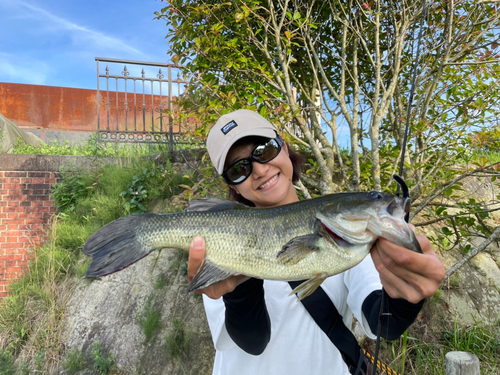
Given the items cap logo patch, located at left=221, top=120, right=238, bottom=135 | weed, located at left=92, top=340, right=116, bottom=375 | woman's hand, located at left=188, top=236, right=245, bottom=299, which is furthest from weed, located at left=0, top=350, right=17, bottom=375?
cap logo patch, located at left=221, top=120, right=238, bottom=135

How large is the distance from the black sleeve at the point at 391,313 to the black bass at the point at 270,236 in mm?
373

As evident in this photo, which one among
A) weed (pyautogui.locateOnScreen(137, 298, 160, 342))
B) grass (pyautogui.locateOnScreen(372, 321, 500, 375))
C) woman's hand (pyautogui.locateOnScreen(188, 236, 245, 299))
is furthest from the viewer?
weed (pyautogui.locateOnScreen(137, 298, 160, 342))

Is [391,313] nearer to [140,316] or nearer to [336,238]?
[336,238]

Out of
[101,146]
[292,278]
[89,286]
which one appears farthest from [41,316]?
[292,278]

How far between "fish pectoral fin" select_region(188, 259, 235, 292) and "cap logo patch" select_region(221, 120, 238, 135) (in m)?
0.79

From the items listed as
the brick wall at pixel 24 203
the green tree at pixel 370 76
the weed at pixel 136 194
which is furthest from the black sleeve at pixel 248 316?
the brick wall at pixel 24 203

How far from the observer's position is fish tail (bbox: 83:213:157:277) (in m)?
1.47

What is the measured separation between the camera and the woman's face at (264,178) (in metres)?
1.98

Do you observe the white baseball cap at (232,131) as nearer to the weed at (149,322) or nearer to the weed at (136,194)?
the weed at (149,322)

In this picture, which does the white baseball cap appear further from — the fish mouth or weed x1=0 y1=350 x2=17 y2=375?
weed x1=0 y1=350 x2=17 y2=375

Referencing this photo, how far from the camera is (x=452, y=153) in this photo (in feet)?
13.2

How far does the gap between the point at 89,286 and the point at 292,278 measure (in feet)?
17.4

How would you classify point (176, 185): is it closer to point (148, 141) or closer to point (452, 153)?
point (148, 141)

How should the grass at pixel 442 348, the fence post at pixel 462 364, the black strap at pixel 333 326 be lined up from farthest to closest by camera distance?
the grass at pixel 442 348 < the fence post at pixel 462 364 < the black strap at pixel 333 326
